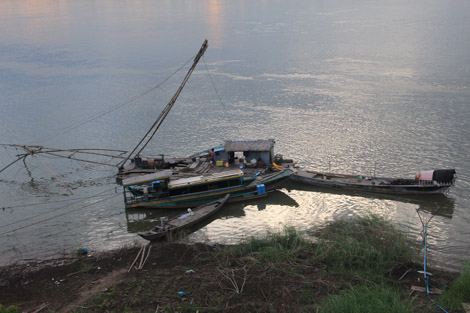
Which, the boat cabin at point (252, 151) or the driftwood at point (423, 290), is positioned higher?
the boat cabin at point (252, 151)

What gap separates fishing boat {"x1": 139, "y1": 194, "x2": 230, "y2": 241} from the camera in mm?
20578

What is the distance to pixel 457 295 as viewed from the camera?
13984 millimetres

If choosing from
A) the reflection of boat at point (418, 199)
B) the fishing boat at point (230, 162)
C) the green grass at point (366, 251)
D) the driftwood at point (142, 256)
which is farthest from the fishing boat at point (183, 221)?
the green grass at point (366, 251)

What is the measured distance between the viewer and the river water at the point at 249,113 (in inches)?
933

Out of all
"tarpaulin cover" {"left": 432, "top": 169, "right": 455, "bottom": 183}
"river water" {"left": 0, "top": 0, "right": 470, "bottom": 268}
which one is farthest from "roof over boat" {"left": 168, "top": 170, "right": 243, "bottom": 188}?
"tarpaulin cover" {"left": 432, "top": 169, "right": 455, "bottom": 183}

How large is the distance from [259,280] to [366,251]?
4.53 metres

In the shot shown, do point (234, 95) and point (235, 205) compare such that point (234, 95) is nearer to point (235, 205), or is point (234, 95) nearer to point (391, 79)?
point (391, 79)

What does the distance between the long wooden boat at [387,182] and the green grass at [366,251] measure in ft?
20.6

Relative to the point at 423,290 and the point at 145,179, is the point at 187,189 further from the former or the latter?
the point at 423,290

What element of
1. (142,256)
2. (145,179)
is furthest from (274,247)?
(145,179)

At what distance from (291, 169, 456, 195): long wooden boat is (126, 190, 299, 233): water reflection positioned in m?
2.36

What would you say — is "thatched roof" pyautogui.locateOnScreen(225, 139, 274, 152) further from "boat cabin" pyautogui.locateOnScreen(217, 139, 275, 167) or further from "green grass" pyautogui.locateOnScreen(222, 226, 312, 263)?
"green grass" pyautogui.locateOnScreen(222, 226, 312, 263)

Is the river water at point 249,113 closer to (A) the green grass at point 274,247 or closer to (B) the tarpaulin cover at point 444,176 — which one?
(B) the tarpaulin cover at point 444,176

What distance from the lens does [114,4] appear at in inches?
6043
